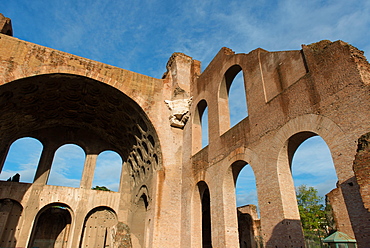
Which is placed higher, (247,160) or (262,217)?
(247,160)

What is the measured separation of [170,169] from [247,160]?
4589mm

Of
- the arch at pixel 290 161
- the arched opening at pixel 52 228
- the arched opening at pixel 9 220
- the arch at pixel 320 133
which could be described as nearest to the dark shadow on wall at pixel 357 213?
the arch at pixel 320 133

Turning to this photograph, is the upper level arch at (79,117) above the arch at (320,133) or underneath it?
above

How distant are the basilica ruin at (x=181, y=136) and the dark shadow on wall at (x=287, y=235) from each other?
0.02 m

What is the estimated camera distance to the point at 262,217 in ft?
21.8

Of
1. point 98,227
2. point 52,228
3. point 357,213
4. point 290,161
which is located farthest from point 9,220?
point 357,213

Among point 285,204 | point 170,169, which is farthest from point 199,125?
point 285,204

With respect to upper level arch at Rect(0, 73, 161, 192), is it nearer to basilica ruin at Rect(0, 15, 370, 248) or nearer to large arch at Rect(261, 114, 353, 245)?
basilica ruin at Rect(0, 15, 370, 248)

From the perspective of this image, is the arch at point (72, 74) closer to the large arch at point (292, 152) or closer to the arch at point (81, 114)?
the arch at point (81, 114)

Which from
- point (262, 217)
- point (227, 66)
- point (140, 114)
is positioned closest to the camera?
point (262, 217)

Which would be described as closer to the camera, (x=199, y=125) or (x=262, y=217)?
(x=262, y=217)

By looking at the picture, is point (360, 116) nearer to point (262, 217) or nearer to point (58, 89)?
point (262, 217)

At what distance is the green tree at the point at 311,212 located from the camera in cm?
2189

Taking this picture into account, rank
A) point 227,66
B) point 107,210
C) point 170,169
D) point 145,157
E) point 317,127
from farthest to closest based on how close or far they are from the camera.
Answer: point 107,210 → point 145,157 → point 170,169 → point 227,66 → point 317,127
